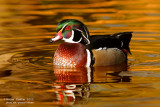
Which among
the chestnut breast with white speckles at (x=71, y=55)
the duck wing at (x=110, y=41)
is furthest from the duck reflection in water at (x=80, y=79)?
the duck wing at (x=110, y=41)

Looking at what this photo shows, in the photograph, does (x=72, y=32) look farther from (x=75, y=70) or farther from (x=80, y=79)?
(x=80, y=79)

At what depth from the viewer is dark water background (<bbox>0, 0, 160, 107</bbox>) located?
791 cm

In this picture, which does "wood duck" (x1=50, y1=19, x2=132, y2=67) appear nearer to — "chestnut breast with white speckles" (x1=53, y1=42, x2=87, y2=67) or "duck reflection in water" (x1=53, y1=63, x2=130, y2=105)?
"chestnut breast with white speckles" (x1=53, y1=42, x2=87, y2=67)

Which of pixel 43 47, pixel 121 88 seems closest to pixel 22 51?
pixel 43 47

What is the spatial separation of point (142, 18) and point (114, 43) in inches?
178

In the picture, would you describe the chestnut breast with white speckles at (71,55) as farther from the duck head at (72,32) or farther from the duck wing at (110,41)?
the duck wing at (110,41)

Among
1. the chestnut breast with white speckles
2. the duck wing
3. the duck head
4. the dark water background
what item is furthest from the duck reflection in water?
the duck head

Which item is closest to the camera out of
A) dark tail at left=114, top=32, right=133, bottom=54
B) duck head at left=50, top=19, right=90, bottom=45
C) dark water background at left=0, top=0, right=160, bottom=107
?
→ dark water background at left=0, top=0, right=160, bottom=107

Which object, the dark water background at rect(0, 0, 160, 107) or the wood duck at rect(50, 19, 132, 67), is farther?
the wood duck at rect(50, 19, 132, 67)

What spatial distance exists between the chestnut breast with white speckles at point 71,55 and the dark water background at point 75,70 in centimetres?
25

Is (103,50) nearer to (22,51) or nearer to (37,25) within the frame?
(22,51)

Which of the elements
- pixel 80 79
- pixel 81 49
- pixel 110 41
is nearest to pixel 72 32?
pixel 81 49

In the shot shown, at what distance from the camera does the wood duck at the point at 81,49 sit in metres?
10.2

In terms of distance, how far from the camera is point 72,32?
10.5m
